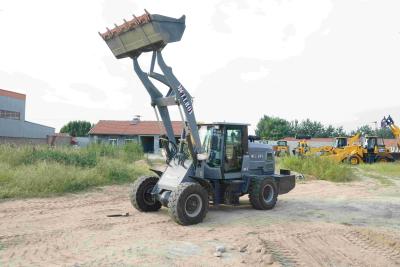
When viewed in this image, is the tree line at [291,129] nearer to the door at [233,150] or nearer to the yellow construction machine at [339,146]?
the yellow construction machine at [339,146]

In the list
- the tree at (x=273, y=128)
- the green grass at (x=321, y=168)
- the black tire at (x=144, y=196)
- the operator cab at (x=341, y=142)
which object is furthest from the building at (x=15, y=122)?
the tree at (x=273, y=128)

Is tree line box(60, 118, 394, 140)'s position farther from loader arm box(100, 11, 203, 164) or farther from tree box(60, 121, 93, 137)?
loader arm box(100, 11, 203, 164)

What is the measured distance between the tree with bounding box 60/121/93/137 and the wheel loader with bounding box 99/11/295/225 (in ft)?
198

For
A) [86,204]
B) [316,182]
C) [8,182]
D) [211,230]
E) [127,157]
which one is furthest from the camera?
[127,157]

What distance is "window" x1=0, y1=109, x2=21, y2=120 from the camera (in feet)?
131

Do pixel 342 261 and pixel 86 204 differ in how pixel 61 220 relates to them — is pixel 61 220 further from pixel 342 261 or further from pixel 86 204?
pixel 342 261

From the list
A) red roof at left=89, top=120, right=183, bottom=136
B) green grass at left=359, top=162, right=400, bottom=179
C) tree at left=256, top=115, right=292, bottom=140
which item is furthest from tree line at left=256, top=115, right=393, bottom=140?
green grass at left=359, top=162, right=400, bottom=179

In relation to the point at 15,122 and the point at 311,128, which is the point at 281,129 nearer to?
the point at 311,128

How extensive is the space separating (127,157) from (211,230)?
14356mm

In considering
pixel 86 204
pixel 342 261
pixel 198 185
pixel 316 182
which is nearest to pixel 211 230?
pixel 198 185

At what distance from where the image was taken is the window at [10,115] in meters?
39.9

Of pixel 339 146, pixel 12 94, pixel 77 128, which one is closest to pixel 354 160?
pixel 339 146

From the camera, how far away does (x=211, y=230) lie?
26.3ft

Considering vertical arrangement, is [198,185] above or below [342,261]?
above
